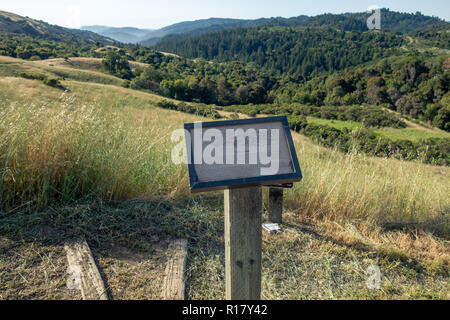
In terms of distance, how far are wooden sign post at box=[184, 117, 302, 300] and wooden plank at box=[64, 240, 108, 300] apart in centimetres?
93

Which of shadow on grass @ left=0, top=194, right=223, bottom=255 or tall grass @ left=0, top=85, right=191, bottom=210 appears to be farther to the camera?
tall grass @ left=0, top=85, right=191, bottom=210

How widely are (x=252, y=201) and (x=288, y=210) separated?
2152 millimetres

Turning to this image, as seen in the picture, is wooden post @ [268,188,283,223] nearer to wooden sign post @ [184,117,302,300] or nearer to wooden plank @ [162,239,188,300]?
wooden plank @ [162,239,188,300]

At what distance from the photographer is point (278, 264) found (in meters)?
2.44

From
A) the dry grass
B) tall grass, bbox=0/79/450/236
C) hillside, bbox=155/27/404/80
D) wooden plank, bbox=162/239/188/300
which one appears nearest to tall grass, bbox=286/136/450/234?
tall grass, bbox=0/79/450/236

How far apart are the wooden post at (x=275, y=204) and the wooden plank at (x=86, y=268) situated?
1489 mm

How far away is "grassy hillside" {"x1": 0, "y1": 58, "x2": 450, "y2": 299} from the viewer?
222cm

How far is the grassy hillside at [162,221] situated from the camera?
2.22 meters

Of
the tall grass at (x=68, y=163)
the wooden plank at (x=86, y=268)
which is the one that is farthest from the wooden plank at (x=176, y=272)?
the tall grass at (x=68, y=163)

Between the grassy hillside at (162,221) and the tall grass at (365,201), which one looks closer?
the grassy hillside at (162,221)

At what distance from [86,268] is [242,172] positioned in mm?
1460

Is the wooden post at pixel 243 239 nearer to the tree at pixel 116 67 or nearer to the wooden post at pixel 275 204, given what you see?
the wooden post at pixel 275 204

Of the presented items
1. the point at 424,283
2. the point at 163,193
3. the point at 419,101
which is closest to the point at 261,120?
the point at 424,283
